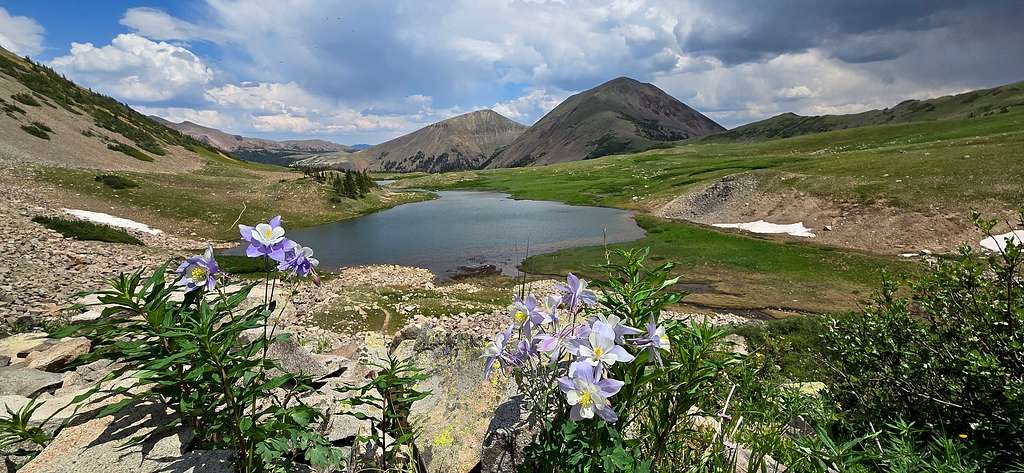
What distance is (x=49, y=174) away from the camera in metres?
42.5

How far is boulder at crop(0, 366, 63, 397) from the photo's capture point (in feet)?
18.0

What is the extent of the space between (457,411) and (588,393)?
2632 mm

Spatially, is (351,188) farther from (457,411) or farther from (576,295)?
(576,295)

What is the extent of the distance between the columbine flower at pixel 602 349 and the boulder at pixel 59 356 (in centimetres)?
895

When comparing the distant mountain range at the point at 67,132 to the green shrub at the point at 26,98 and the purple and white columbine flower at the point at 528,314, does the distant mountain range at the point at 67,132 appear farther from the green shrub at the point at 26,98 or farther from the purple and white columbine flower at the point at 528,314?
the purple and white columbine flower at the point at 528,314

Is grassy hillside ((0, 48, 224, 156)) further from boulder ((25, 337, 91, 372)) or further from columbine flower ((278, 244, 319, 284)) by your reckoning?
columbine flower ((278, 244, 319, 284))

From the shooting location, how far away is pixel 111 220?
37500mm

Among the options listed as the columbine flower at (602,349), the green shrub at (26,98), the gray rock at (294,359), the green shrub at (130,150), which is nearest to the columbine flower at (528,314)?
the columbine flower at (602,349)

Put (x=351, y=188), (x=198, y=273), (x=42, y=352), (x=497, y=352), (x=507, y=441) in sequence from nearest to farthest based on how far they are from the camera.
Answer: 1. (x=497, y=352)
2. (x=198, y=273)
3. (x=507, y=441)
4. (x=42, y=352)
5. (x=351, y=188)

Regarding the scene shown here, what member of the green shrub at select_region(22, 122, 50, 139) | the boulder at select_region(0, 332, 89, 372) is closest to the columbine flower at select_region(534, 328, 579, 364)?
the boulder at select_region(0, 332, 89, 372)

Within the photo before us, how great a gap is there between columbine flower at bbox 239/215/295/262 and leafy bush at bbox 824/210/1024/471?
17.6 feet

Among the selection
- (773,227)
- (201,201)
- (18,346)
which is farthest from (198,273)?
(201,201)

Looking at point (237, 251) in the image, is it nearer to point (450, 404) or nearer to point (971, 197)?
point (450, 404)

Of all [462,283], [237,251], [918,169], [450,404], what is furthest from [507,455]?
[918,169]
